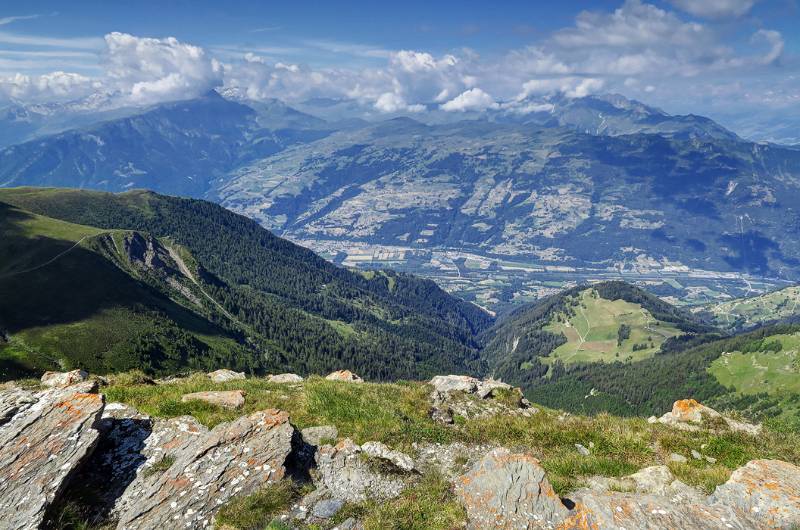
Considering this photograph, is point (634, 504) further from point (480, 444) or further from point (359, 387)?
point (359, 387)

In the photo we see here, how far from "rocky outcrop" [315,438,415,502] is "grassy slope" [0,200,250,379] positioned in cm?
12469

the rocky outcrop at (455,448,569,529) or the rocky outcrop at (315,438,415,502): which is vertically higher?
the rocky outcrop at (455,448,569,529)

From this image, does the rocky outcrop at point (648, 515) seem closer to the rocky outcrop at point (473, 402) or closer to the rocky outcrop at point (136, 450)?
the rocky outcrop at point (473, 402)

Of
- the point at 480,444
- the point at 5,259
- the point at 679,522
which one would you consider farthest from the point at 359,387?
the point at 5,259

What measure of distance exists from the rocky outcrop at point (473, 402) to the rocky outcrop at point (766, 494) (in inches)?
573

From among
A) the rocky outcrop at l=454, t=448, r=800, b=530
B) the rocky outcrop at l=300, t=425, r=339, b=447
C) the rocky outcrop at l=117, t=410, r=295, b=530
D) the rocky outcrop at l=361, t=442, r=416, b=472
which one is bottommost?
the rocky outcrop at l=300, t=425, r=339, b=447

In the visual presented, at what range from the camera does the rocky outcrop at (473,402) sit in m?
28.6

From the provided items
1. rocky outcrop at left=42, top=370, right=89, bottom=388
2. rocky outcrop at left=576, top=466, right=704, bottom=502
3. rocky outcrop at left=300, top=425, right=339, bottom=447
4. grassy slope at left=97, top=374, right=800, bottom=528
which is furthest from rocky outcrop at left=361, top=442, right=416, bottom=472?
rocky outcrop at left=42, top=370, right=89, bottom=388

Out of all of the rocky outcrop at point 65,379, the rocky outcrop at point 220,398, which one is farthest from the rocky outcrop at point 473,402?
the rocky outcrop at point 65,379

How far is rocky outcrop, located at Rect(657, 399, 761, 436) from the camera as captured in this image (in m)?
25.8

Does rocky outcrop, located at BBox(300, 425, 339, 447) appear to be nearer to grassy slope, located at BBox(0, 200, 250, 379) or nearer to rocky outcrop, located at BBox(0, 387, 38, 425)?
rocky outcrop, located at BBox(0, 387, 38, 425)

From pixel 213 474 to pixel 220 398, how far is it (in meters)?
9.28

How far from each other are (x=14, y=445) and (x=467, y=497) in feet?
53.8

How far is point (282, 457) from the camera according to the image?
55.9 feet
